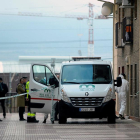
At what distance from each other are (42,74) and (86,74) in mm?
1563

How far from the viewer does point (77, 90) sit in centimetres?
1697

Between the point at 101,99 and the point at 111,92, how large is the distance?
45 centimetres

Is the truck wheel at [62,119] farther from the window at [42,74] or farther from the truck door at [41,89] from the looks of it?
the window at [42,74]

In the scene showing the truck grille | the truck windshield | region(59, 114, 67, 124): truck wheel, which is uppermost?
the truck windshield

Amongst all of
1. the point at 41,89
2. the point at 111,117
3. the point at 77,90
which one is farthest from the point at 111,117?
the point at 41,89

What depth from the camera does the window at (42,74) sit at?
1816cm

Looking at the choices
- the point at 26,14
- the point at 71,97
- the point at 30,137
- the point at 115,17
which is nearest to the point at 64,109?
the point at 71,97

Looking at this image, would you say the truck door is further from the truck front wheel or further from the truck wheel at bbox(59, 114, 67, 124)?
the truck front wheel

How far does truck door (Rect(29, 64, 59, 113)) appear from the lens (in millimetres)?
17875

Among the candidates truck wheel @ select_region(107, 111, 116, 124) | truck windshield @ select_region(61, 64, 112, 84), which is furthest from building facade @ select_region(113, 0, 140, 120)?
truck windshield @ select_region(61, 64, 112, 84)

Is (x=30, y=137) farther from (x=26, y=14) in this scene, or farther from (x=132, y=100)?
(x=26, y=14)

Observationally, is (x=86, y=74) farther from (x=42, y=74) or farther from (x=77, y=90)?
(x=42, y=74)

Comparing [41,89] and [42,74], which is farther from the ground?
[42,74]

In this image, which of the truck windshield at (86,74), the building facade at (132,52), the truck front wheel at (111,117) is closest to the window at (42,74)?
the truck windshield at (86,74)
